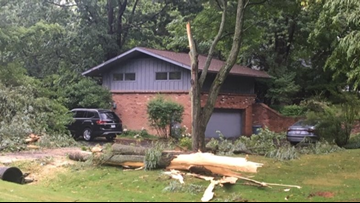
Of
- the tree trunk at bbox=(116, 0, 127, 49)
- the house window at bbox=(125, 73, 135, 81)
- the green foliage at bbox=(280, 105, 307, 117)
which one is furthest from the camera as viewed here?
the tree trunk at bbox=(116, 0, 127, 49)

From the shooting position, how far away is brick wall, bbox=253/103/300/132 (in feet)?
96.9

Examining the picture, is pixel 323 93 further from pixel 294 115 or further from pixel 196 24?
pixel 196 24

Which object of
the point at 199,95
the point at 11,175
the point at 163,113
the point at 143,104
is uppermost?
the point at 199,95

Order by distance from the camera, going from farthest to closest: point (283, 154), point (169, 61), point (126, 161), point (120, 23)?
point (120, 23) → point (169, 61) → point (283, 154) → point (126, 161)

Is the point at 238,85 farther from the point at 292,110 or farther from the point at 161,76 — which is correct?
the point at 161,76

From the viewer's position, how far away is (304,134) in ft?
65.0

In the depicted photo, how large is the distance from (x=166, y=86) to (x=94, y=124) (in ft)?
19.4

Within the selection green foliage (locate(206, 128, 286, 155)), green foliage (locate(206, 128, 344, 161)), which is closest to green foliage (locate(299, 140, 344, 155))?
green foliage (locate(206, 128, 344, 161))

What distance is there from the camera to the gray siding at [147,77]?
2609 cm

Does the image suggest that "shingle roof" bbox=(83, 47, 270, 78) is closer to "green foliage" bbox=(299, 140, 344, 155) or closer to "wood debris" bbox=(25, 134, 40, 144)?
"green foliage" bbox=(299, 140, 344, 155)

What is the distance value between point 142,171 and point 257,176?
9.60ft

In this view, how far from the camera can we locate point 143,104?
89.7 feet

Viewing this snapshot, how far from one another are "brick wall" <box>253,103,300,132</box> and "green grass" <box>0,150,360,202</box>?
15.5 meters

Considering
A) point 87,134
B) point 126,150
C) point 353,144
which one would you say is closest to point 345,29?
point 353,144
